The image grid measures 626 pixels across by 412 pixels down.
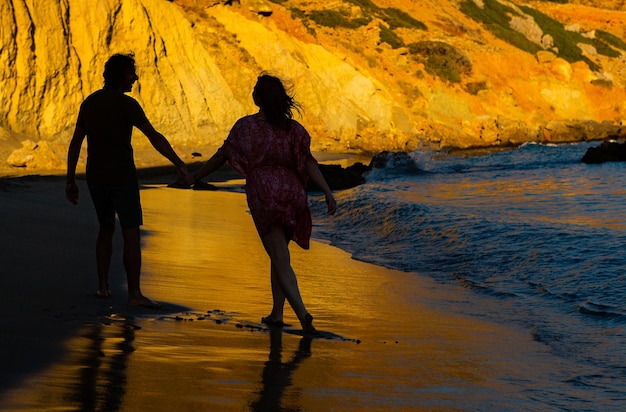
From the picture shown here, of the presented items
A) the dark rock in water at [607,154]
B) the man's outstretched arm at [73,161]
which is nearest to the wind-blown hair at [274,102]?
the man's outstretched arm at [73,161]

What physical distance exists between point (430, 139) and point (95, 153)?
41.6 m

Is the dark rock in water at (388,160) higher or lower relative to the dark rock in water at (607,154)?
lower

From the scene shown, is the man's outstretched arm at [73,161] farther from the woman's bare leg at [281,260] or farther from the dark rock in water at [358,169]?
the dark rock in water at [358,169]

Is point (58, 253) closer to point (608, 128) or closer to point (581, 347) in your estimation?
point (581, 347)

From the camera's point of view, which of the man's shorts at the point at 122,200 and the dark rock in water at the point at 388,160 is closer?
the man's shorts at the point at 122,200

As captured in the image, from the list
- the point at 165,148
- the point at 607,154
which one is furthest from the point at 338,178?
the point at 165,148

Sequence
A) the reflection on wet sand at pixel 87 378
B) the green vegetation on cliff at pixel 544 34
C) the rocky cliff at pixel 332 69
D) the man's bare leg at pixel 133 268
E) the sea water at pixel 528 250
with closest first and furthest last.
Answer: the reflection on wet sand at pixel 87 378 < the sea water at pixel 528 250 < the man's bare leg at pixel 133 268 < the rocky cliff at pixel 332 69 < the green vegetation on cliff at pixel 544 34

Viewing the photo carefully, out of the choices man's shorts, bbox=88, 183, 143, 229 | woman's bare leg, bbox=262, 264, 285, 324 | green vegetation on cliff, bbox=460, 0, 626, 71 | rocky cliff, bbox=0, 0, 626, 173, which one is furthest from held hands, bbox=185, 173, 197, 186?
green vegetation on cliff, bbox=460, 0, 626, 71

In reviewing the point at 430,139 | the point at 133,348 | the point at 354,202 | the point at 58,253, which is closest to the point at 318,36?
the point at 430,139

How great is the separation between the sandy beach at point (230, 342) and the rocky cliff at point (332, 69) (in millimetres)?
12431

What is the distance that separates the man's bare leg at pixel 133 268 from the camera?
6457 mm

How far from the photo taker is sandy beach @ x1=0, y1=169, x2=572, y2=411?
4.23m

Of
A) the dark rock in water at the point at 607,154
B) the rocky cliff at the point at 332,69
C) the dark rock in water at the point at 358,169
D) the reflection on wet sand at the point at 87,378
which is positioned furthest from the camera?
the dark rock in water at the point at 607,154

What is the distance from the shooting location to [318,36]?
50.6 metres
